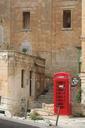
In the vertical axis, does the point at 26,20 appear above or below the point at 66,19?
below

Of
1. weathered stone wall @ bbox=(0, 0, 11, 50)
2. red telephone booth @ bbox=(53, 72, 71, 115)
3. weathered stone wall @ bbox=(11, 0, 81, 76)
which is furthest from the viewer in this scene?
weathered stone wall @ bbox=(0, 0, 11, 50)

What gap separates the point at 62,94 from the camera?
27.8m

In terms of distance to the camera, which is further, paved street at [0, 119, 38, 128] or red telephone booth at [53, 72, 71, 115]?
red telephone booth at [53, 72, 71, 115]

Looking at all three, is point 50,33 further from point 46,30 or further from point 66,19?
point 66,19

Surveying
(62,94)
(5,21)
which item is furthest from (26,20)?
(62,94)

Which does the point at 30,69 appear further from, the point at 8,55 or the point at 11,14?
the point at 11,14

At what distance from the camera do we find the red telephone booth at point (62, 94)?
27.6 m

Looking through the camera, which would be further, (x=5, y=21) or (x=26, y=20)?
(x=5, y=21)

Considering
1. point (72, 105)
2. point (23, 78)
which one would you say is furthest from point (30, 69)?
point (72, 105)

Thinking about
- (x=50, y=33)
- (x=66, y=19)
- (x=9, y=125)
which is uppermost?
(x=66, y=19)

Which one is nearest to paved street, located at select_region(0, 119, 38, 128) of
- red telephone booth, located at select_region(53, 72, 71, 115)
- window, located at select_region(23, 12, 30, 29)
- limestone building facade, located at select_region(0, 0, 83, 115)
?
red telephone booth, located at select_region(53, 72, 71, 115)

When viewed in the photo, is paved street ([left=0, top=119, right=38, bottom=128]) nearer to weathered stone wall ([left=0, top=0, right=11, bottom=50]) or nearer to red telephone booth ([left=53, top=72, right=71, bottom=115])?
red telephone booth ([left=53, top=72, right=71, bottom=115])

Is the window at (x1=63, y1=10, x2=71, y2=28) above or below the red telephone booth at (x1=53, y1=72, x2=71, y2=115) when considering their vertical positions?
above

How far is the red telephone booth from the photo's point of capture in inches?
1087
